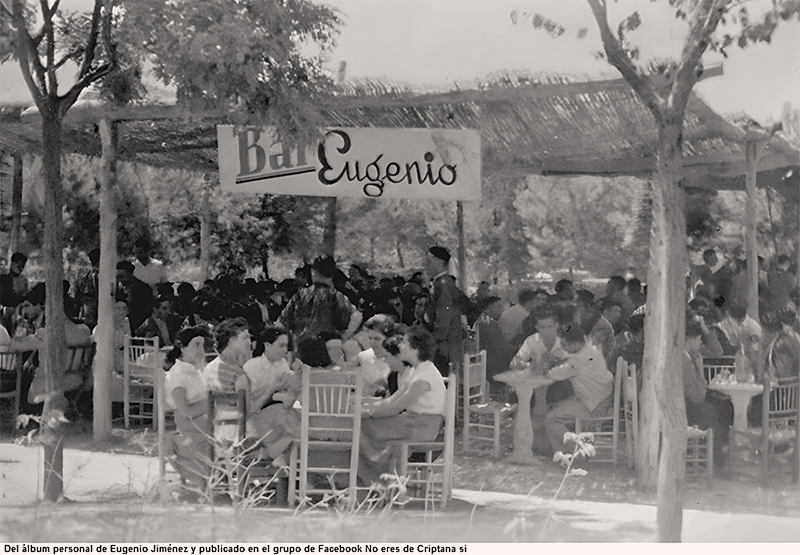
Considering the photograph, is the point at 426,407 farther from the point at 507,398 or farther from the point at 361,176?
the point at 507,398

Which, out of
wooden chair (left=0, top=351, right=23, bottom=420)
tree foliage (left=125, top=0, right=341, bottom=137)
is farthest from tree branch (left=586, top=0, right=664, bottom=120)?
wooden chair (left=0, top=351, right=23, bottom=420)

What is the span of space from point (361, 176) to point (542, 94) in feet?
4.95

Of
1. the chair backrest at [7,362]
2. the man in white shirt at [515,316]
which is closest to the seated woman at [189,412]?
the chair backrest at [7,362]

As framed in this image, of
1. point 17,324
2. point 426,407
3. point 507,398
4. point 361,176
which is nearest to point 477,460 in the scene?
point 507,398

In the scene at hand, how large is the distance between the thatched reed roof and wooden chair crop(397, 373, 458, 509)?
2.22 m

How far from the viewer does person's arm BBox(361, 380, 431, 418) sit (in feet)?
20.4

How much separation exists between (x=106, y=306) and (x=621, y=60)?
15.9ft

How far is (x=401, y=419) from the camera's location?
627cm

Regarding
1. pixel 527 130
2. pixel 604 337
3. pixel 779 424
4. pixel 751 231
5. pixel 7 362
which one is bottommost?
pixel 779 424

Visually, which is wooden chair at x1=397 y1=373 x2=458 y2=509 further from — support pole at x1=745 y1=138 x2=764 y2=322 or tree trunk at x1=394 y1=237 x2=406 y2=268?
tree trunk at x1=394 y1=237 x2=406 y2=268

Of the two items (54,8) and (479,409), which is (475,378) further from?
(54,8)

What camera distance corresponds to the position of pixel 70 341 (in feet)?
27.7

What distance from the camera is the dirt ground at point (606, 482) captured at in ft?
21.7

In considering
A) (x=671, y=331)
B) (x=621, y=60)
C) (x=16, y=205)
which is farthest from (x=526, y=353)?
(x=16, y=205)
